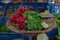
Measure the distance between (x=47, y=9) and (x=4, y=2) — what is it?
664 millimetres

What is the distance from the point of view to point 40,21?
1.48m

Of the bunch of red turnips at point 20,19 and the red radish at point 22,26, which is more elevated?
the bunch of red turnips at point 20,19

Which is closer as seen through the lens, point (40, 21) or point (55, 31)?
point (40, 21)

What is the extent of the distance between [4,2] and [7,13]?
6.8 inches

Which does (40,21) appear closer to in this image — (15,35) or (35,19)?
(35,19)

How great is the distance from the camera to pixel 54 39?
1922 millimetres

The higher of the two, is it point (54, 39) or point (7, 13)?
point (7, 13)

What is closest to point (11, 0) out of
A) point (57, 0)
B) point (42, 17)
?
point (57, 0)

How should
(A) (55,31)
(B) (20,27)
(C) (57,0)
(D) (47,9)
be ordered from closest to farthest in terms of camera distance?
(B) (20,27) → (A) (55,31) → (D) (47,9) → (C) (57,0)

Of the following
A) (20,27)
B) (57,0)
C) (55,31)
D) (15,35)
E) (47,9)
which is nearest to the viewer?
(20,27)

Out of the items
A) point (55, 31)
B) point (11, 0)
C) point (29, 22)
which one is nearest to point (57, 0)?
point (11, 0)

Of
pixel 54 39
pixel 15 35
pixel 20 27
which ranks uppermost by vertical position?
pixel 20 27

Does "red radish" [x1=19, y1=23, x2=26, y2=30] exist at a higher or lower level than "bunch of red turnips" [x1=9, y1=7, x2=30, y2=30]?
lower

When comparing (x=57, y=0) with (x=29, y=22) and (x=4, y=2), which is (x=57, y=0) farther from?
(x=29, y=22)
